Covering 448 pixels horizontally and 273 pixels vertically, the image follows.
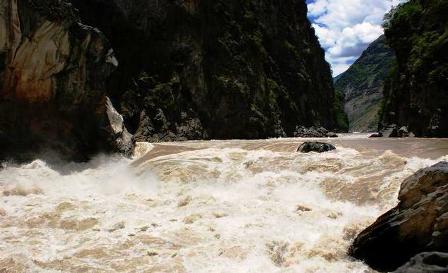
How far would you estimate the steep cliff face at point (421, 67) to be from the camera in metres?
34.2

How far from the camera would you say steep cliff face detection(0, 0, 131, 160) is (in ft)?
68.3

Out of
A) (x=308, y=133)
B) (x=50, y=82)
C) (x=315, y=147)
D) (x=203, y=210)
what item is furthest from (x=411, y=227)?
(x=308, y=133)

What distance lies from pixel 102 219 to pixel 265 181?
6.33m

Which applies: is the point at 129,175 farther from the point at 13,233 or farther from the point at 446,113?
the point at 446,113

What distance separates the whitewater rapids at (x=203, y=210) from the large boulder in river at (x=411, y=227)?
0.50 meters

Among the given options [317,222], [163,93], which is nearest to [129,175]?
[317,222]

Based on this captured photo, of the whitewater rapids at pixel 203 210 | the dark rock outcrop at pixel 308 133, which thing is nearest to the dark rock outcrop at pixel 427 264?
the whitewater rapids at pixel 203 210

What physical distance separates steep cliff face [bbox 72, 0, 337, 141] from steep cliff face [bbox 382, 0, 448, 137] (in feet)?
44.6

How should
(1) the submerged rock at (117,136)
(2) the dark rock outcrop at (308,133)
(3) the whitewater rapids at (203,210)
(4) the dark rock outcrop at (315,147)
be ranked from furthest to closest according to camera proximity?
(2) the dark rock outcrop at (308,133) < (1) the submerged rock at (117,136) < (4) the dark rock outcrop at (315,147) < (3) the whitewater rapids at (203,210)

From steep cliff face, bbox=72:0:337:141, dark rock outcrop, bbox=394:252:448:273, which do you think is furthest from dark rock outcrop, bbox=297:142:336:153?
steep cliff face, bbox=72:0:337:141

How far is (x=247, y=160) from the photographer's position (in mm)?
20516

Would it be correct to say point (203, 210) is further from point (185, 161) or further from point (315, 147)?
point (315, 147)

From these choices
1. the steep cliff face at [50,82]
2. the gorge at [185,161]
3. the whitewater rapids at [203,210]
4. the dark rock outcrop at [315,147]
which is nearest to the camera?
the gorge at [185,161]

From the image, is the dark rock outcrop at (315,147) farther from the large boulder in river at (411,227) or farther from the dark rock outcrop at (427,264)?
the dark rock outcrop at (427,264)
